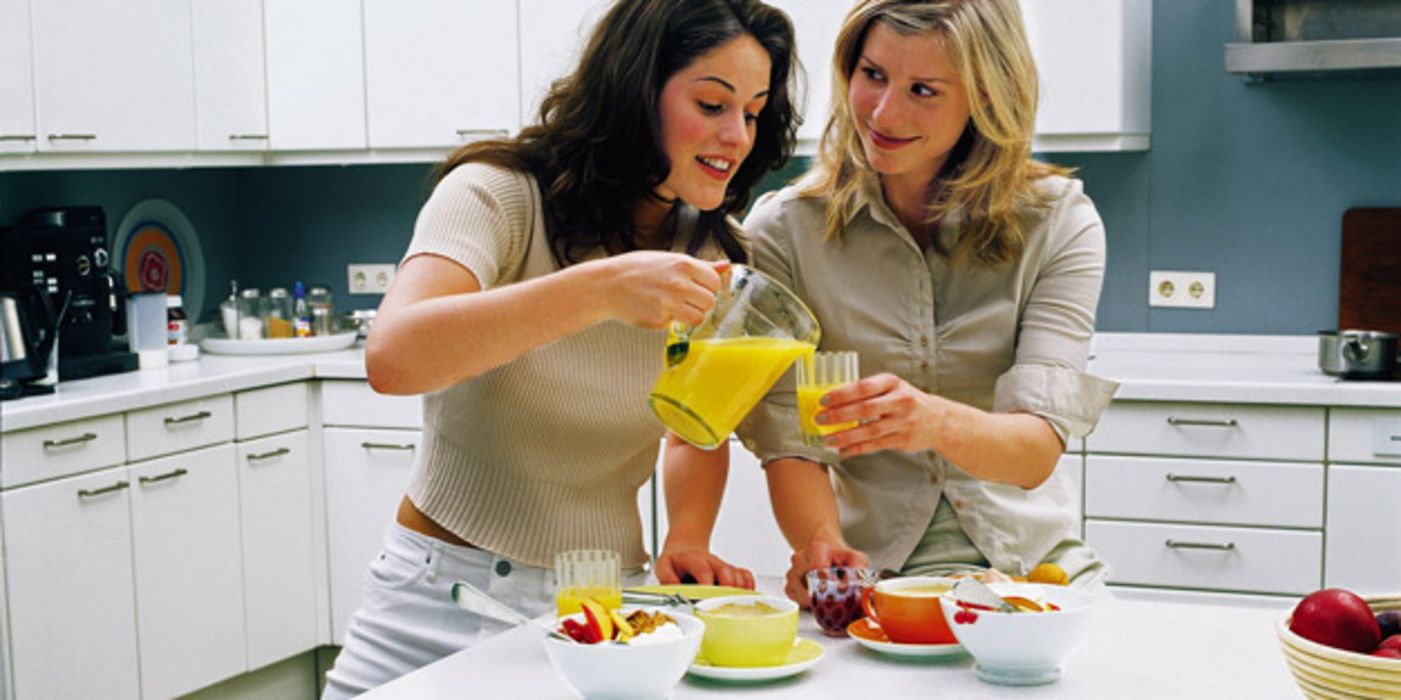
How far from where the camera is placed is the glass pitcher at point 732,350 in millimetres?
1520

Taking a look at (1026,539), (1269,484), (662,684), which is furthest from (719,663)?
(1269,484)

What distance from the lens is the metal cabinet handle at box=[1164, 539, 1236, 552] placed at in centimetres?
332

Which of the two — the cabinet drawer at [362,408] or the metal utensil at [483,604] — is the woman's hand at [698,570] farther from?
the cabinet drawer at [362,408]

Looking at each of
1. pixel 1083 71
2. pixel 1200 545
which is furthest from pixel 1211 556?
pixel 1083 71

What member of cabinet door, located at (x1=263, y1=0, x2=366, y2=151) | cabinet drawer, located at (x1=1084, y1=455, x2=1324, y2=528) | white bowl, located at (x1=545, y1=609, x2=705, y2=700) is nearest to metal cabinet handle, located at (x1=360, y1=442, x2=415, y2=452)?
cabinet door, located at (x1=263, y1=0, x2=366, y2=151)

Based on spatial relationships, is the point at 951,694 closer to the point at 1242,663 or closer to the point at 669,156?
the point at 1242,663

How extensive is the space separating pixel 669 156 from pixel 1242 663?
0.82m

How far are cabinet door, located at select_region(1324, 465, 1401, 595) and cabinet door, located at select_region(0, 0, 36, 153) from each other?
2.92 metres

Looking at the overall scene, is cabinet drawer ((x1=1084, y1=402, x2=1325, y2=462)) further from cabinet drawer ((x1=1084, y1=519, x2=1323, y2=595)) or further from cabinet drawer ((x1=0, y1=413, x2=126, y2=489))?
cabinet drawer ((x1=0, y1=413, x2=126, y2=489))

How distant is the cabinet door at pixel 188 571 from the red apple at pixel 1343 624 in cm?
277

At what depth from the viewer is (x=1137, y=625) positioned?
165 cm

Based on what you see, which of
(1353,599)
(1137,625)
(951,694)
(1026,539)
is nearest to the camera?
(1353,599)

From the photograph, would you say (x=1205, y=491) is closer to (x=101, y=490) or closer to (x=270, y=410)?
(x=270, y=410)

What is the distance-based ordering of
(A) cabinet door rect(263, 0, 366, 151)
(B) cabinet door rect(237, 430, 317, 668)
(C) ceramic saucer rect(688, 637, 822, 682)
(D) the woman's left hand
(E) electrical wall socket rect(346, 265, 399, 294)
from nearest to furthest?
(C) ceramic saucer rect(688, 637, 822, 682), (D) the woman's left hand, (B) cabinet door rect(237, 430, 317, 668), (A) cabinet door rect(263, 0, 366, 151), (E) electrical wall socket rect(346, 265, 399, 294)
